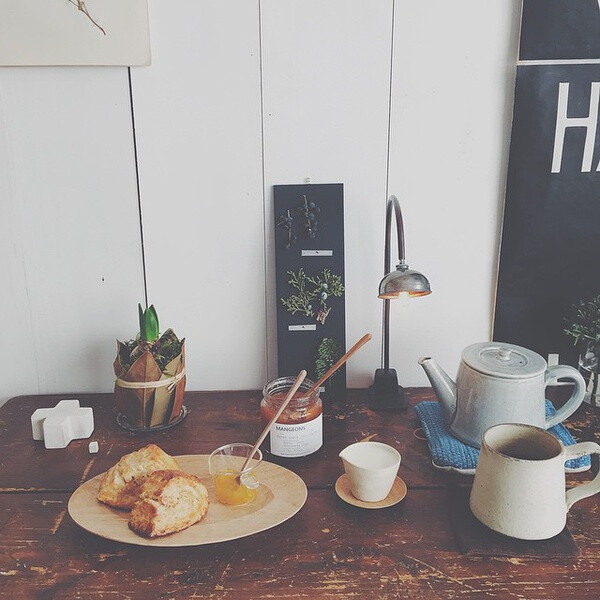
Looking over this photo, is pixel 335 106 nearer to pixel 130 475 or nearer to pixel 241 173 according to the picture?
pixel 241 173

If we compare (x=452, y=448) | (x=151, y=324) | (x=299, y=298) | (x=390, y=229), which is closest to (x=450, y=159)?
(x=390, y=229)

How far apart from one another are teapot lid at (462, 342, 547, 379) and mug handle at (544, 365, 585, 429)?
0.04m

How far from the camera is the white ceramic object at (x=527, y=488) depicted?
2.80 feet

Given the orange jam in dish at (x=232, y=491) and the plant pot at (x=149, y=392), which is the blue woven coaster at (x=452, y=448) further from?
the plant pot at (x=149, y=392)

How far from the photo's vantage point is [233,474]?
982mm

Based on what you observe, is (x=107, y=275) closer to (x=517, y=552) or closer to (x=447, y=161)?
(x=447, y=161)

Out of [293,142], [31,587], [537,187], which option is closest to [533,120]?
[537,187]

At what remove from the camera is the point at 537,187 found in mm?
1277

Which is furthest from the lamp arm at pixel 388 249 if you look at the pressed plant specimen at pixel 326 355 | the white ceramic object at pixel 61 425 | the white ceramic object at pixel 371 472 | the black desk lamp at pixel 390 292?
the white ceramic object at pixel 61 425

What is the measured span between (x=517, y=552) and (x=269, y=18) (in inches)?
40.1

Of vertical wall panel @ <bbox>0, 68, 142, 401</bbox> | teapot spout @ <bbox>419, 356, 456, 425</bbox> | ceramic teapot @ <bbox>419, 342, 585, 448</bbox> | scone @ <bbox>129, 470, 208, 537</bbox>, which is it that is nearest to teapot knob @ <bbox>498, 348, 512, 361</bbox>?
ceramic teapot @ <bbox>419, 342, 585, 448</bbox>

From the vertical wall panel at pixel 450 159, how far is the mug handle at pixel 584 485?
49cm

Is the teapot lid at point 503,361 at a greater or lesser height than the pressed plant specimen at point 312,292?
lesser

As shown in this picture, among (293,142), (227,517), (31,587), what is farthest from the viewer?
(293,142)
